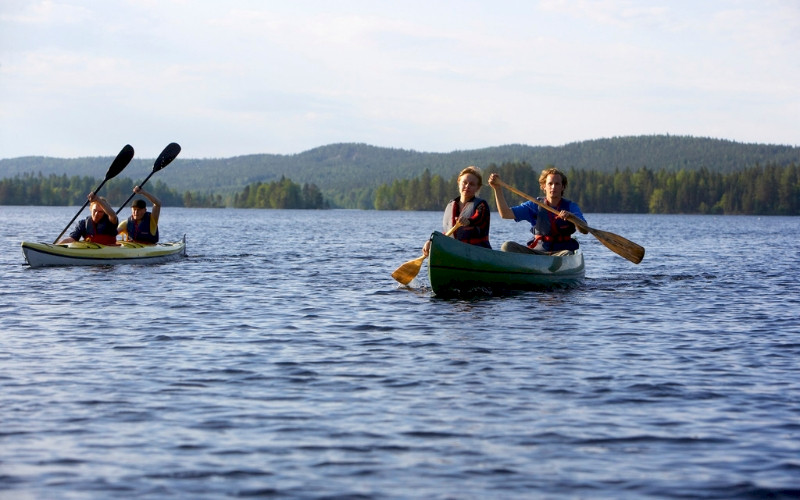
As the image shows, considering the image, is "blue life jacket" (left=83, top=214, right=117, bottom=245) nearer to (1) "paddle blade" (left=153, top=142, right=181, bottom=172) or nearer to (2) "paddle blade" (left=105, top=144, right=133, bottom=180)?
(2) "paddle blade" (left=105, top=144, right=133, bottom=180)

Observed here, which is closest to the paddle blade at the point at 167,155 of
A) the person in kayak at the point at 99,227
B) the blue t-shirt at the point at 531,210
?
the person in kayak at the point at 99,227

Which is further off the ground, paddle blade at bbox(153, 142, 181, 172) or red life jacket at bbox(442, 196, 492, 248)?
paddle blade at bbox(153, 142, 181, 172)

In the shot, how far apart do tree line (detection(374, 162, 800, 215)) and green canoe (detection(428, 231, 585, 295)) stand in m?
145

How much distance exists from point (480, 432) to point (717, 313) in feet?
30.2

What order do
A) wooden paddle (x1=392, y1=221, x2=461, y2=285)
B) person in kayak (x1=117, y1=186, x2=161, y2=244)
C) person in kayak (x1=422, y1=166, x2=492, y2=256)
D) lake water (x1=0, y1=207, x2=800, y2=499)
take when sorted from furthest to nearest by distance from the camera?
person in kayak (x1=117, y1=186, x2=161, y2=244), wooden paddle (x1=392, y1=221, x2=461, y2=285), person in kayak (x1=422, y1=166, x2=492, y2=256), lake water (x1=0, y1=207, x2=800, y2=499)

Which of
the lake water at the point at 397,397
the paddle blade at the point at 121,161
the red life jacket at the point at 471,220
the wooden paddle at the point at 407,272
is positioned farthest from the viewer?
the paddle blade at the point at 121,161

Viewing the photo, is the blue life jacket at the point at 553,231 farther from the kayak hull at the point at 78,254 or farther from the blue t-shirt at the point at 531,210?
the kayak hull at the point at 78,254

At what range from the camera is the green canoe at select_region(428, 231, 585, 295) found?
1589cm

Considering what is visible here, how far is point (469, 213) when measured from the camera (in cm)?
1625

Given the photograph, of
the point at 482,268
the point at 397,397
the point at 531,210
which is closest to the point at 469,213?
the point at 482,268

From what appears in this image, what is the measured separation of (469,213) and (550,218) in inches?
86.6

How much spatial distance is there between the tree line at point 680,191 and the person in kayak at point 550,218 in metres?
144

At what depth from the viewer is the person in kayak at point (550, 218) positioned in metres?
17.2

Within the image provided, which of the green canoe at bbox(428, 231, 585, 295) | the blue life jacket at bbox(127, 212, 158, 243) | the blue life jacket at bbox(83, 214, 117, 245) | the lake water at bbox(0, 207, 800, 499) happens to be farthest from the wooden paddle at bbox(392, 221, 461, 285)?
the blue life jacket at bbox(127, 212, 158, 243)
